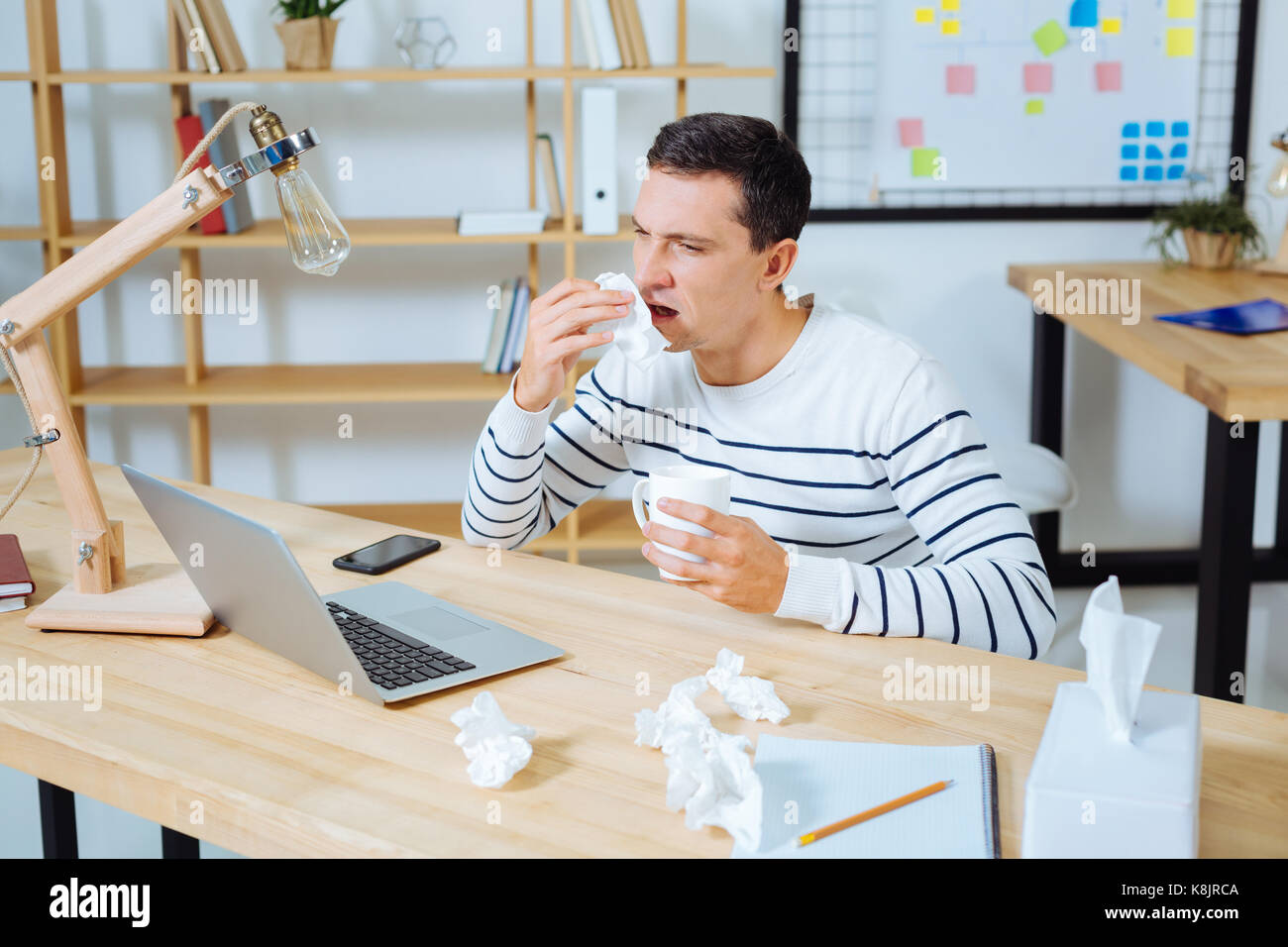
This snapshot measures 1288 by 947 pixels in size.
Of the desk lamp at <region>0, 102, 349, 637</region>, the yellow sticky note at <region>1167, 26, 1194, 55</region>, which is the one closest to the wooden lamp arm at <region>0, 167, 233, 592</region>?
the desk lamp at <region>0, 102, 349, 637</region>

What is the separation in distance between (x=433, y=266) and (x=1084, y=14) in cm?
185

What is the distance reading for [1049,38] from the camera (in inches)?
133

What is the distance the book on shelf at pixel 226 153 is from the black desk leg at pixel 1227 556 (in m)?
2.24

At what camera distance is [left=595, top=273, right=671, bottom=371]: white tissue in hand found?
4.96 ft

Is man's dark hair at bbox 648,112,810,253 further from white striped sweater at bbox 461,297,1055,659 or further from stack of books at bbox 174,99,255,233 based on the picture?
stack of books at bbox 174,99,255,233

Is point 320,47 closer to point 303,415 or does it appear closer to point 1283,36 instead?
point 303,415

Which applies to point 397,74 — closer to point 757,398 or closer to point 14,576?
point 757,398

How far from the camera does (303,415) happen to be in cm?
360

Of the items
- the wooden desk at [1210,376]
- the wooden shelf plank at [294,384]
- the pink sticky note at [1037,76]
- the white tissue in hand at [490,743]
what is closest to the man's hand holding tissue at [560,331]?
the white tissue in hand at [490,743]

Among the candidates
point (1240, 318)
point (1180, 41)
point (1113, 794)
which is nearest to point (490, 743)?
point (1113, 794)

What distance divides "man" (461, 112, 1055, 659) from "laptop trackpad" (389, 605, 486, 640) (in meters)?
0.31

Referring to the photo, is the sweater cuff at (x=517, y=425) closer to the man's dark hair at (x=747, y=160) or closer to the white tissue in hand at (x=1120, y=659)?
the man's dark hair at (x=747, y=160)

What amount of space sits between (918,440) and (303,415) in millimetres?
2402
